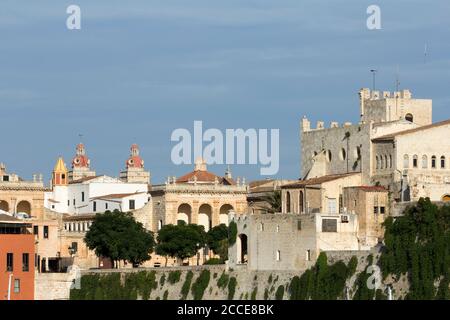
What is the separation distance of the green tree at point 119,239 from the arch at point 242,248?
12.9 metres

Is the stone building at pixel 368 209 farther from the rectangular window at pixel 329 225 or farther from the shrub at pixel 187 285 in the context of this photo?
the shrub at pixel 187 285

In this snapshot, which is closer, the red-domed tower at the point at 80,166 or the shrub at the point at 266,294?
the shrub at the point at 266,294

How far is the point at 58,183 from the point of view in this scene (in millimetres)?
155500

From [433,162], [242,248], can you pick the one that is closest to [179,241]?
[242,248]

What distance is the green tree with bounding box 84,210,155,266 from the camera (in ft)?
415

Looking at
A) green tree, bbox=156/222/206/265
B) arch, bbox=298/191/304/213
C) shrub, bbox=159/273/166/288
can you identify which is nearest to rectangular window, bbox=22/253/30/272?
shrub, bbox=159/273/166/288

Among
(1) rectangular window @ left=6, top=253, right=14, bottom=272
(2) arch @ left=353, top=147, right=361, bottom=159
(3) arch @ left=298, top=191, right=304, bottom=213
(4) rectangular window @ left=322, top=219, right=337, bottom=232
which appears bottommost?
(1) rectangular window @ left=6, top=253, right=14, bottom=272

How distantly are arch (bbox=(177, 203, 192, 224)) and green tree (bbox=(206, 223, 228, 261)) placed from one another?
8451 millimetres

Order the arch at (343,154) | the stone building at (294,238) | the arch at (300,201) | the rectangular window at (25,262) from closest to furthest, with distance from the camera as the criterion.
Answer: the stone building at (294,238)
the rectangular window at (25,262)
the arch at (300,201)
the arch at (343,154)

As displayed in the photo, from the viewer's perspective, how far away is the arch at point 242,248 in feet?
376

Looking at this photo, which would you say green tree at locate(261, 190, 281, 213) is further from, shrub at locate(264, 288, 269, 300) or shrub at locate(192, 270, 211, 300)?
shrub at locate(264, 288, 269, 300)

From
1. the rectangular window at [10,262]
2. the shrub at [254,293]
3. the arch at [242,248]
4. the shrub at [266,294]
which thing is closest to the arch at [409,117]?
the arch at [242,248]

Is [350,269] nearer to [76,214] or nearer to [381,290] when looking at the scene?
[381,290]

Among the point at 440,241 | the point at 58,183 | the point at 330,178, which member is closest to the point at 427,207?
the point at 440,241
